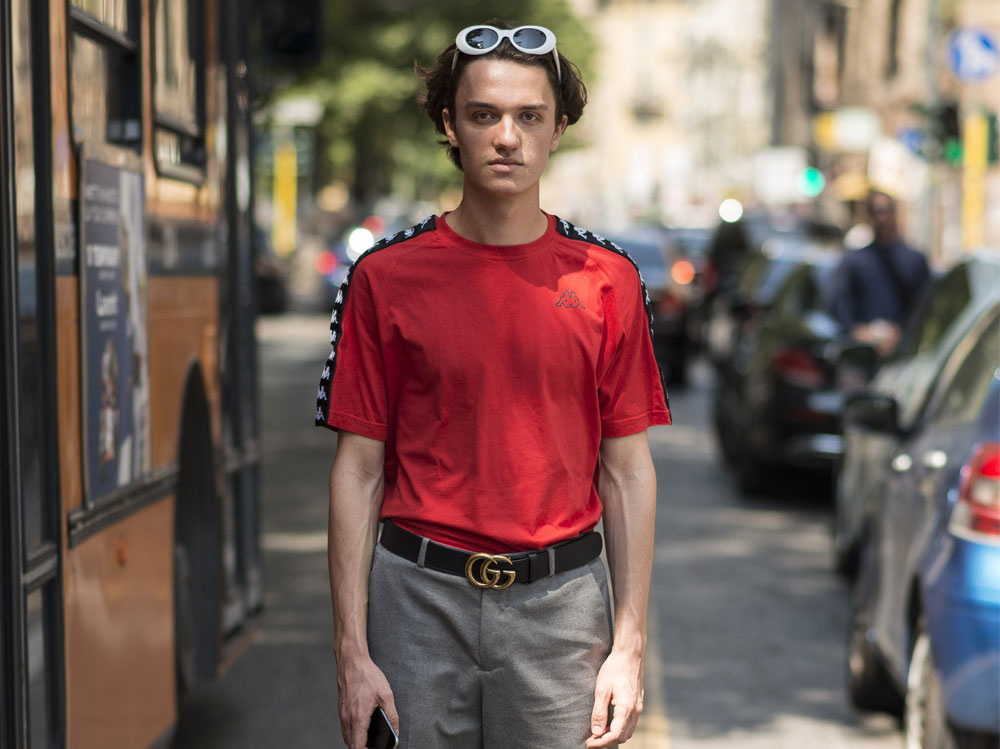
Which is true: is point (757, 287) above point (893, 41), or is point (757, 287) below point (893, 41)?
below

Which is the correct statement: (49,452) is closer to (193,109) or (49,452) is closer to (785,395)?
(193,109)

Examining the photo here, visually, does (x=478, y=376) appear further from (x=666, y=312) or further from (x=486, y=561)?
(x=666, y=312)

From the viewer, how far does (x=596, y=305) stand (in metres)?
3.14

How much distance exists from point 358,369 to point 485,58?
1.91ft

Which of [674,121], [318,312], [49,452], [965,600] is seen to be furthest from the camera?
[674,121]

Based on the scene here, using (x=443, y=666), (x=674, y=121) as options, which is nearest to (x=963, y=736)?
(x=443, y=666)

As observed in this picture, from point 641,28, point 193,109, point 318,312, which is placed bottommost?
point 318,312

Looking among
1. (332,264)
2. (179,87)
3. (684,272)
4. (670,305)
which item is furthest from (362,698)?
(332,264)

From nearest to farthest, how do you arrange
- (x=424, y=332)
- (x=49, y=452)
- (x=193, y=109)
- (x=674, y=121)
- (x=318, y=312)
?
1. (x=424, y=332)
2. (x=49, y=452)
3. (x=193, y=109)
4. (x=318, y=312)
5. (x=674, y=121)

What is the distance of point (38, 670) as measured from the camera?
3.72 metres

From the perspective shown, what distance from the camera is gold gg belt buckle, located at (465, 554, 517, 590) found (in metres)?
3.08

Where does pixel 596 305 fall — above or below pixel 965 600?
above

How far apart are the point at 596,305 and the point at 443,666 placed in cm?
68

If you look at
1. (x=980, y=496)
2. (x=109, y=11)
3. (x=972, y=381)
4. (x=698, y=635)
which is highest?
(x=109, y=11)
